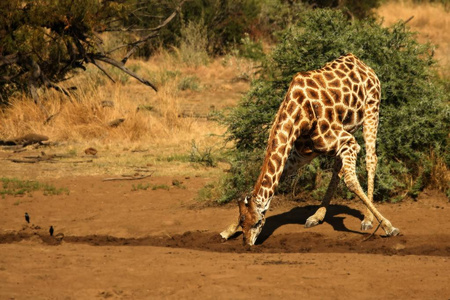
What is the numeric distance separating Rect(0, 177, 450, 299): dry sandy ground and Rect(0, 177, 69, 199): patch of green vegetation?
21 centimetres

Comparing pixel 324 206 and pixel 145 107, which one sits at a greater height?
pixel 324 206

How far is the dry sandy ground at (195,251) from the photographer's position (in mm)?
6617

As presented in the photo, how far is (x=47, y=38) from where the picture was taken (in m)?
17.5

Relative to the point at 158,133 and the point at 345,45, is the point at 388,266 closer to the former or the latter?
the point at 345,45

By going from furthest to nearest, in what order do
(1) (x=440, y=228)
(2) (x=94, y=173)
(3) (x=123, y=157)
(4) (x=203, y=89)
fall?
(4) (x=203, y=89)
(3) (x=123, y=157)
(2) (x=94, y=173)
(1) (x=440, y=228)

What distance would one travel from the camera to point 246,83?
72.1ft

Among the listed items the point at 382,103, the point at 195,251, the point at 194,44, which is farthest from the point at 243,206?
the point at 194,44

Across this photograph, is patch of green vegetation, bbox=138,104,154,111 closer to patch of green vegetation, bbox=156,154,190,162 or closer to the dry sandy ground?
patch of green vegetation, bbox=156,154,190,162

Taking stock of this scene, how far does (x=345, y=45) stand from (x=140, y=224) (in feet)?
13.4

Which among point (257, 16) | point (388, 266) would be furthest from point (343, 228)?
point (257, 16)

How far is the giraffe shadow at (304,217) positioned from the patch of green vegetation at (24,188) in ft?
11.8

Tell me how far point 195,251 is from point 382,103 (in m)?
4.27

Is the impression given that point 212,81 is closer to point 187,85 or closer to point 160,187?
point 187,85

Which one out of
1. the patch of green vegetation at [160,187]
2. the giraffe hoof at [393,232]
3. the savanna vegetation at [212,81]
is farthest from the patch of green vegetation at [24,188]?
the giraffe hoof at [393,232]
